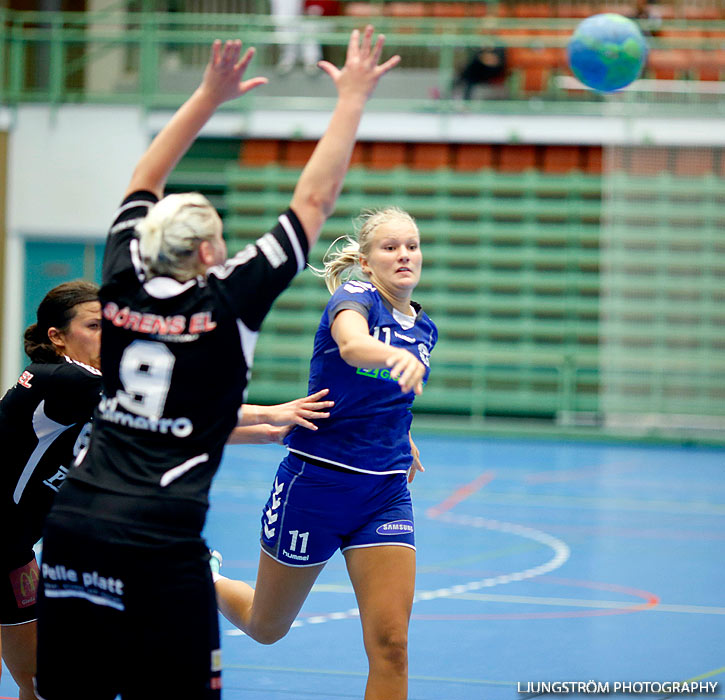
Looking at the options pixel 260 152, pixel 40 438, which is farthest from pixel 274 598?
pixel 260 152

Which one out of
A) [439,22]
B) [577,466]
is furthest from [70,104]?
[577,466]

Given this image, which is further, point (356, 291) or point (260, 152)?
point (260, 152)

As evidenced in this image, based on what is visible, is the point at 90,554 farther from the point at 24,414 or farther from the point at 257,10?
the point at 257,10

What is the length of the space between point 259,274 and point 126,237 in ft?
1.24

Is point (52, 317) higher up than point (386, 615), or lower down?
higher up

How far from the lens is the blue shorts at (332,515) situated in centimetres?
373

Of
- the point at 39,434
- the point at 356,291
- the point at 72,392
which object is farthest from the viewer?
the point at 356,291

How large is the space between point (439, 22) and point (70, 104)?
571 cm

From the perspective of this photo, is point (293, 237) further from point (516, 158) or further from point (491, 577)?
point (516, 158)

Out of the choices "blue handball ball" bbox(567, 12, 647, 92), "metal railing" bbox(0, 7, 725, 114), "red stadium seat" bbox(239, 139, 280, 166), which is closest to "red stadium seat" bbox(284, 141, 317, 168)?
"red stadium seat" bbox(239, 139, 280, 166)

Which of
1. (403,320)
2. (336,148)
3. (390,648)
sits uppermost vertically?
(336,148)

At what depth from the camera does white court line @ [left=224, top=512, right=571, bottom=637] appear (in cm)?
595

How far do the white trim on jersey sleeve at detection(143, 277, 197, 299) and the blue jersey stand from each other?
3.89 feet

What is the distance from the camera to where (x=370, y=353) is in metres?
3.04
